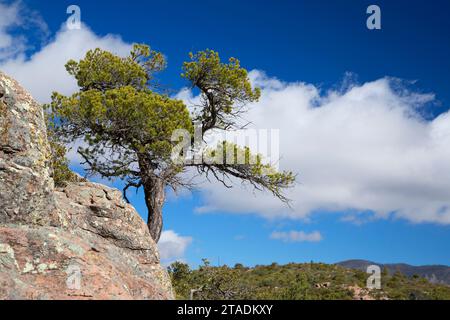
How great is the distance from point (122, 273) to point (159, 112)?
982 cm

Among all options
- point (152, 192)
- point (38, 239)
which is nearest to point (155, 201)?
point (152, 192)

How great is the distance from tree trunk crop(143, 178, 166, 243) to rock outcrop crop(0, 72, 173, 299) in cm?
593

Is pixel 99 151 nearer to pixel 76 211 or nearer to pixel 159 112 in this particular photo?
pixel 159 112

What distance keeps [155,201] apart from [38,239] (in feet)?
35.5

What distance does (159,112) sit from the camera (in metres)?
19.0

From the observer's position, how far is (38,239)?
29.5 feet

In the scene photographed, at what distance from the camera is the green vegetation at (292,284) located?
26.7 meters

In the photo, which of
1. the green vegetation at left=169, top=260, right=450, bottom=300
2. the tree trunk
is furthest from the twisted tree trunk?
the green vegetation at left=169, top=260, right=450, bottom=300

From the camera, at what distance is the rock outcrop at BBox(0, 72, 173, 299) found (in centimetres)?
835

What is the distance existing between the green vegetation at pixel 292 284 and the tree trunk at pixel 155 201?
580cm

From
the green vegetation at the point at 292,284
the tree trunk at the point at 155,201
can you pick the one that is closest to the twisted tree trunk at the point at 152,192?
the tree trunk at the point at 155,201

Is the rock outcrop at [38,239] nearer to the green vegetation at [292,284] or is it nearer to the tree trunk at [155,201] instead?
the tree trunk at [155,201]

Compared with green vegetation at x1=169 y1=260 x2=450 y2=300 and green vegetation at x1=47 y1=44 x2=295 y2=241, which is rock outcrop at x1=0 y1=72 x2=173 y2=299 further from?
green vegetation at x1=169 y1=260 x2=450 y2=300
